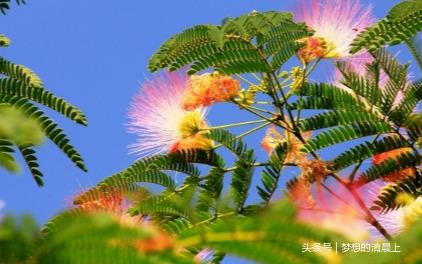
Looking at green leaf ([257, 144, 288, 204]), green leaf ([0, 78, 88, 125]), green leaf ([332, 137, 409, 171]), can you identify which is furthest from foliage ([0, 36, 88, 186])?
green leaf ([332, 137, 409, 171])

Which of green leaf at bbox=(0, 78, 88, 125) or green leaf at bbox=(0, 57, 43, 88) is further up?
green leaf at bbox=(0, 57, 43, 88)

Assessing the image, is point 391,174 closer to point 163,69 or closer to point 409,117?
point 409,117

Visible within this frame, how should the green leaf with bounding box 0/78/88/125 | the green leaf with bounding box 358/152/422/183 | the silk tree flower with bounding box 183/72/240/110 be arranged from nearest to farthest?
the green leaf with bounding box 0/78/88/125 < the green leaf with bounding box 358/152/422/183 < the silk tree flower with bounding box 183/72/240/110

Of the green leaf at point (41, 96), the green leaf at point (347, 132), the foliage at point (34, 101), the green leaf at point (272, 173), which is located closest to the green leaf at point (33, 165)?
the foliage at point (34, 101)

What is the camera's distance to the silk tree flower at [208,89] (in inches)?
135

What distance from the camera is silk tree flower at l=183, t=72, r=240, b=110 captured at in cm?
344

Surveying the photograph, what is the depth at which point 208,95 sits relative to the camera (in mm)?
3510

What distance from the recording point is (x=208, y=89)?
349 cm

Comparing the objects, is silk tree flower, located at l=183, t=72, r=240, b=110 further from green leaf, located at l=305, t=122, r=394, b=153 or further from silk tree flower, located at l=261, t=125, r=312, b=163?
green leaf, located at l=305, t=122, r=394, b=153

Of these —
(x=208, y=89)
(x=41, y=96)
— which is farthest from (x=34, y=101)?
(x=208, y=89)

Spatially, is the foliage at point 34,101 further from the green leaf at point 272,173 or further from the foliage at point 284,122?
the green leaf at point 272,173

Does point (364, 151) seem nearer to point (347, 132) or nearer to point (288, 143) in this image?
point (347, 132)

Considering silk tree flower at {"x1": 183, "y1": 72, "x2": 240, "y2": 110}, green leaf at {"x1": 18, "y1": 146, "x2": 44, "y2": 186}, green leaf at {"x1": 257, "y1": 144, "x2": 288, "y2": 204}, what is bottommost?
green leaf at {"x1": 18, "y1": 146, "x2": 44, "y2": 186}

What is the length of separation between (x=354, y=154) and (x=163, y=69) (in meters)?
0.88
